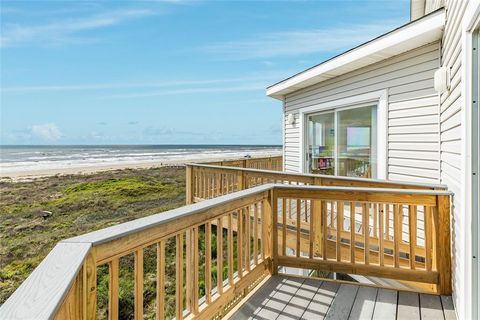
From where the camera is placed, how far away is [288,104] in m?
7.36

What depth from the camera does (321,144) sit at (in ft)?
20.5

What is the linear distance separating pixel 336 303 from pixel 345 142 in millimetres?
3560

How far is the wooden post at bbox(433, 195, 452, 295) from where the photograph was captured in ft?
8.42

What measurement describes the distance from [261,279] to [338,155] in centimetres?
345

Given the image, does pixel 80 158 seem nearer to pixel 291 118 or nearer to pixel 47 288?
pixel 291 118

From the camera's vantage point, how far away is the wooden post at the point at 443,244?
2566mm

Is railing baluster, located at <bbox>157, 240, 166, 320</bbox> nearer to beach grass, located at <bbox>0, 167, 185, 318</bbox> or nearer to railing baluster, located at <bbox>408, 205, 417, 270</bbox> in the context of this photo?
railing baluster, located at <bbox>408, 205, 417, 270</bbox>

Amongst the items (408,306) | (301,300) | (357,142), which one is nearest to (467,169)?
(408,306)

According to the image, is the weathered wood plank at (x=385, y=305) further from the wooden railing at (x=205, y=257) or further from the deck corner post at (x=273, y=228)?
the deck corner post at (x=273, y=228)

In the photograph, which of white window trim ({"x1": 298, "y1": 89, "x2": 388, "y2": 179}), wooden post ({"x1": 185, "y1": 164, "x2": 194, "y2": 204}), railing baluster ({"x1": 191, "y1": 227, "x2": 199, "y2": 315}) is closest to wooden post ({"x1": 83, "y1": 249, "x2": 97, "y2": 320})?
railing baluster ({"x1": 191, "y1": 227, "x2": 199, "y2": 315})

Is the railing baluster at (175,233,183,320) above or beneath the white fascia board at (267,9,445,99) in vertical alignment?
beneath

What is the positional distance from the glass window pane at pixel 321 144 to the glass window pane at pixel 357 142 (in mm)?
240

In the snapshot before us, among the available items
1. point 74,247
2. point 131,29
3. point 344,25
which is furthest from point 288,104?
point 131,29

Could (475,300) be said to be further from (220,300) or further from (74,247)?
(74,247)
